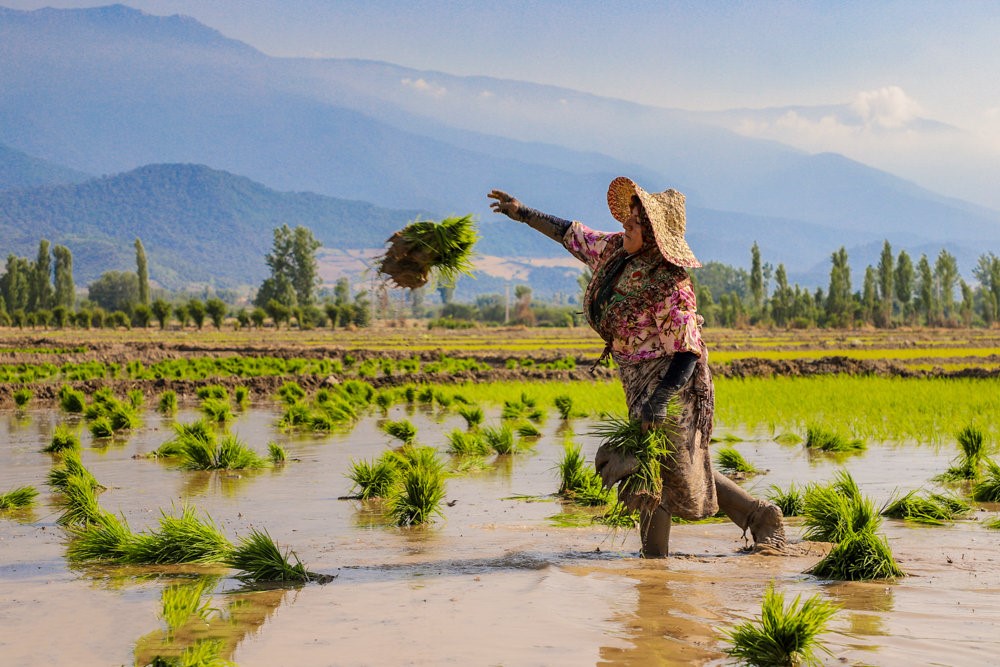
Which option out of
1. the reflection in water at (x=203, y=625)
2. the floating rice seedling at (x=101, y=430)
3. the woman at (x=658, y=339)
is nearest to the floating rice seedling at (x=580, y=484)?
the woman at (x=658, y=339)

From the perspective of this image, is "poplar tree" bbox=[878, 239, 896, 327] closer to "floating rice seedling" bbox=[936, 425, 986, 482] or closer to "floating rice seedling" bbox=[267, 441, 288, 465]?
"floating rice seedling" bbox=[936, 425, 986, 482]

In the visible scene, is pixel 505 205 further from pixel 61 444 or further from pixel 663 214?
pixel 61 444

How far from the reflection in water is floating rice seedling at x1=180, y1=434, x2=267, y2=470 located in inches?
177

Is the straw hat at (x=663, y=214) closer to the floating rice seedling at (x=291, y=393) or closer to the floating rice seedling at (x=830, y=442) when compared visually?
the floating rice seedling at (x=830, y=442)

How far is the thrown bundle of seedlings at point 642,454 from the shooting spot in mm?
5160

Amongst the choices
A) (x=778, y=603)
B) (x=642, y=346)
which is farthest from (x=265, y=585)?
(x=778, y=603)

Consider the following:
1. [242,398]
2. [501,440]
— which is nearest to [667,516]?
[501,440]

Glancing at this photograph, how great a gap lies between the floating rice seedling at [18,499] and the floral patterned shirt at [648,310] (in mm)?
4351

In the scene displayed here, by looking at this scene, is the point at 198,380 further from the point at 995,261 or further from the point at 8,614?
the point at 995,261

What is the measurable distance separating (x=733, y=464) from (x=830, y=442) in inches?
75.8

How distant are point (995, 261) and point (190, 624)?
80.7m

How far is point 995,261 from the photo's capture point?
251ft

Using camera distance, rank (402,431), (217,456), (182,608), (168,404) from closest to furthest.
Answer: (182,608) → (217,456) → (402,431) → (168,404)

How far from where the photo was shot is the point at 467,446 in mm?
10188
